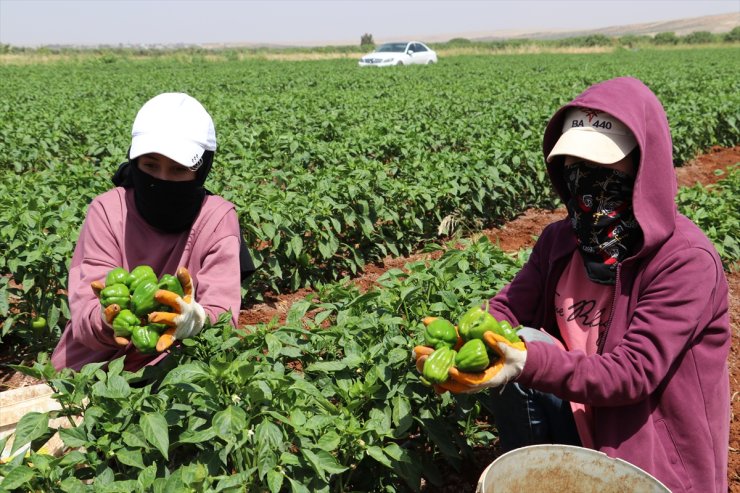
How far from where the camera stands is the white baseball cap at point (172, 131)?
107 inches

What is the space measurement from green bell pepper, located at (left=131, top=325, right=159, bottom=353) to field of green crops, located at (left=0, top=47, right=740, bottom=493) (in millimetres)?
111

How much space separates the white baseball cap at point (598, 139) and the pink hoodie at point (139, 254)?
146 cm

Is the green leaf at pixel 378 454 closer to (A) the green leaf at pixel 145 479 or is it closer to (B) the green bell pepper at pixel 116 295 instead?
(A) the green leaf at pixel 145 479

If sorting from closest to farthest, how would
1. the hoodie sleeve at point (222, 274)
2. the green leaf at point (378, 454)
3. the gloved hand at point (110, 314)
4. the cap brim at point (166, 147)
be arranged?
the green leaf at point (378, 454), the gloved hand at point (110, 314), the cap brim at point (166, 147), the hoodie sleeve at point (222, 274)

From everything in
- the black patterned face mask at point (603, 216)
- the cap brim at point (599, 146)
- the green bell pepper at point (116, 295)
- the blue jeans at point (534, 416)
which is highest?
the cap brim at point (599, 146)

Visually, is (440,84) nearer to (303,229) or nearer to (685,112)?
(685,112)

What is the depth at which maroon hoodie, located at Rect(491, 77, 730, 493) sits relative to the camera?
2199 millimetres

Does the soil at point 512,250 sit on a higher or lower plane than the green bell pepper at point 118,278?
lower

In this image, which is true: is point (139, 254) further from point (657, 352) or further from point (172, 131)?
point (657, 352)

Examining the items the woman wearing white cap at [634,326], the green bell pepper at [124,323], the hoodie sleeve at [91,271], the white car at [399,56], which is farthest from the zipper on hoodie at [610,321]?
the white car at [399,56]

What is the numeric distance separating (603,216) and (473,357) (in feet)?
2.41

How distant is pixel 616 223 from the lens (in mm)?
2408

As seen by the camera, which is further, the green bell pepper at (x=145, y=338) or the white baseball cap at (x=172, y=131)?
the white baseball cap at (x=172, y=131)

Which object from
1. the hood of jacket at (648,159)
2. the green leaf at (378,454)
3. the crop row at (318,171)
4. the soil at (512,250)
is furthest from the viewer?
the crop row at (318,171)
